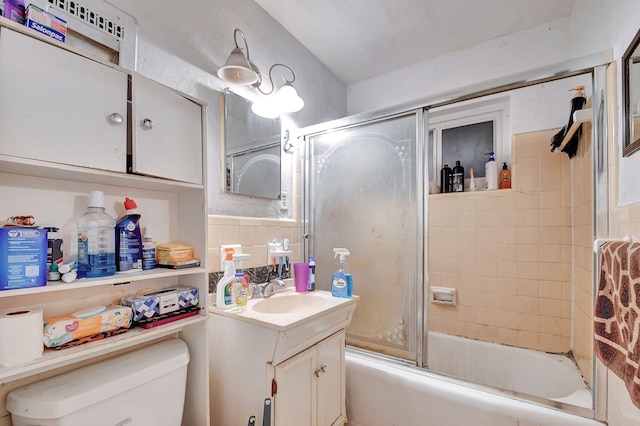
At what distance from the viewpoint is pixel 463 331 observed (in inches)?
84.6

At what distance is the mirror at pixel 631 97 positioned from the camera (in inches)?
35.5

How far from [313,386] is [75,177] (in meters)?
1.23

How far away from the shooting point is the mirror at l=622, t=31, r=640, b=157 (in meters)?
0.90

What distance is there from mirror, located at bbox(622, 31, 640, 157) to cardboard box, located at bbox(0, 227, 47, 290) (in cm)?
174

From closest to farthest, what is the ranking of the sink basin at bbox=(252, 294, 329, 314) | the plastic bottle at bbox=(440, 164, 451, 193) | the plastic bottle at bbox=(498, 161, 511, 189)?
the sink basin at bbox=(252, 294, 329, 314)
the plastic bottle at bbox=(498, 161, 511, 189)
the plastic bottle at bbox=(440, 164, 451, 193)

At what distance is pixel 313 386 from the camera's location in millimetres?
1271

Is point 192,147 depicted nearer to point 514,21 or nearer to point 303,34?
point 303,34

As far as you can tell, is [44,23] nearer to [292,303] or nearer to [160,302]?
[160,302]

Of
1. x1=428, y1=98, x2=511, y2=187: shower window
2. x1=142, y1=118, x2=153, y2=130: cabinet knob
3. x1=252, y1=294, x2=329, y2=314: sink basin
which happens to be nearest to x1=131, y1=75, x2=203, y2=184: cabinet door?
x1=142, y1=118, x2=153, y2=130: cabinet knob

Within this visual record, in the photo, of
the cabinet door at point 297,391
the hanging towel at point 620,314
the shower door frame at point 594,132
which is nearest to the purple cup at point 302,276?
the cabinet door at point 297,391

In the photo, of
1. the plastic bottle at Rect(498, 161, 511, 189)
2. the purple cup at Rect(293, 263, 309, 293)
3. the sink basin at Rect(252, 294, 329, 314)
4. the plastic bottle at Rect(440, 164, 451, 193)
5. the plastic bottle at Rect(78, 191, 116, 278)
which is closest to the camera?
the plastic bottle at Rect(78, 191, 116, 278)

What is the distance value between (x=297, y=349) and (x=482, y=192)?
1772 mm

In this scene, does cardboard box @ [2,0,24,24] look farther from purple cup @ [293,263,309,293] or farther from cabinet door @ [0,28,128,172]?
purple cup @ [293,263,309,293]

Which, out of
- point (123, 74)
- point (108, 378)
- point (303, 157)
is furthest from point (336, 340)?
point (123, 74)
